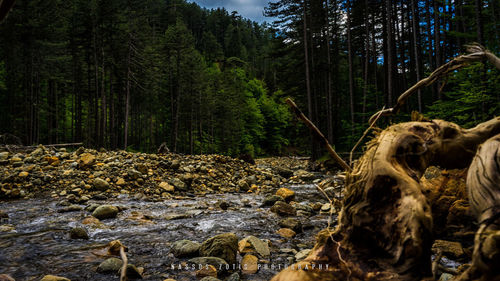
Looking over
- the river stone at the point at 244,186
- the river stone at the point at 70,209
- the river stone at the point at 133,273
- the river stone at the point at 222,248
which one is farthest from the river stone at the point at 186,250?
the river stone at the point at 244,186

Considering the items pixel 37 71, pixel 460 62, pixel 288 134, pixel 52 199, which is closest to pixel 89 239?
pixel 52 199

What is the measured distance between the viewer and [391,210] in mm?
1466

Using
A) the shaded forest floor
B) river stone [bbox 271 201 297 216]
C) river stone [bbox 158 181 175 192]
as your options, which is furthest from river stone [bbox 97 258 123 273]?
river stone [bbox 158 181 175 192]

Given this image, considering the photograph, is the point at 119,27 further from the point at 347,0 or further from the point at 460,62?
the point at 460,62

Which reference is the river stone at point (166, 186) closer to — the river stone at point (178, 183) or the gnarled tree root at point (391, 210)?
the river stone at point (178, 183)

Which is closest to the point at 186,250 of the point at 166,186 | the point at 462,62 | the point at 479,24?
the point at 462,62

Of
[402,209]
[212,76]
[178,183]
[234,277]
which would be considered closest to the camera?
[402,209]

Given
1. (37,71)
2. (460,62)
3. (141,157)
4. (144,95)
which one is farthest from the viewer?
(144,95)

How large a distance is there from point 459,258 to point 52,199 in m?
9.01

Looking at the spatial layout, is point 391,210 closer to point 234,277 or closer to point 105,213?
point 234,277

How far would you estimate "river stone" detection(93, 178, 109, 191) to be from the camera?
745 centimetres

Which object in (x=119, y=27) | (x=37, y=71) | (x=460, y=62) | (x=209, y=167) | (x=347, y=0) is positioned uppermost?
(x=347, y=0)

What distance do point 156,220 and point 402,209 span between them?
200 inches

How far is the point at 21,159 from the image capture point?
8.81 metres
